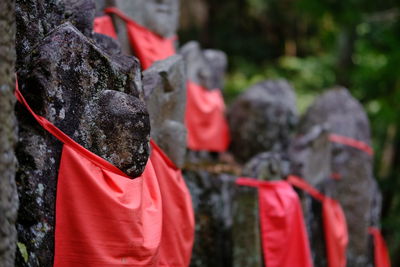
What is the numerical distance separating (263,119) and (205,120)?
0.60 metres

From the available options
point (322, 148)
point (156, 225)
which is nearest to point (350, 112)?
point (322, 148)

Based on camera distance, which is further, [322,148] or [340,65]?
[340,65]

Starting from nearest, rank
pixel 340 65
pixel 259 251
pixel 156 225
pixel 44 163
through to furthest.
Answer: pixel 44 163 → pixel 156 225 → pixel 259 251 → pixel 340 65

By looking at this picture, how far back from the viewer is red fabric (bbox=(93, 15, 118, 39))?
138 inches

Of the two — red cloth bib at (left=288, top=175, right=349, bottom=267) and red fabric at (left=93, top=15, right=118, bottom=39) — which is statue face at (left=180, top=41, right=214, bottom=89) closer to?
red fabric at (left=93, top=15, right=118, bottom=39)

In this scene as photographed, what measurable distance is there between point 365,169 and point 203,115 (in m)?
1.65

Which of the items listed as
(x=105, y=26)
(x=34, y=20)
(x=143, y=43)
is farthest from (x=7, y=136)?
(x=143, y=43)

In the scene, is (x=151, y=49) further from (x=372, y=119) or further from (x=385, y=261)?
(x=372, y=119)

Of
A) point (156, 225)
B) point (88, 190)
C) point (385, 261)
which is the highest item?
point (88, 190)

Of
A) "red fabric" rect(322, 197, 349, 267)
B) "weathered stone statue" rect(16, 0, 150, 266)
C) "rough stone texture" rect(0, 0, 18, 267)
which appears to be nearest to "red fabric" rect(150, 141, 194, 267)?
"weathered stone statue" rect(16, 0, 150, 266)

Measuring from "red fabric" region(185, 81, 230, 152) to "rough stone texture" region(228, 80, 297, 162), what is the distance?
0.18m

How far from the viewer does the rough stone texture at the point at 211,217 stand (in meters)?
3.77

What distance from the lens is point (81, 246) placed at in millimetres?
2025

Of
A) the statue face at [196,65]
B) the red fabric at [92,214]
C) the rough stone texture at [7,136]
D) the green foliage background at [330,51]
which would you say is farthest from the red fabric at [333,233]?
the rough stone texture at [7,136]
